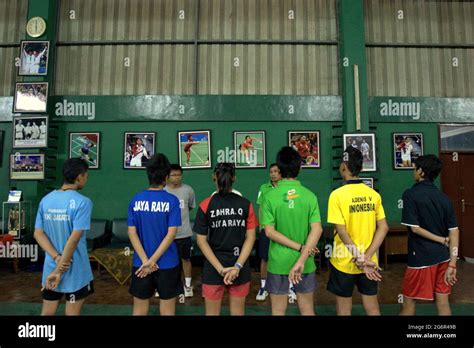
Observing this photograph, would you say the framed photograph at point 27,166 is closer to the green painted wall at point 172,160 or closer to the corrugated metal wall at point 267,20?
the green painted wall at point 172,160

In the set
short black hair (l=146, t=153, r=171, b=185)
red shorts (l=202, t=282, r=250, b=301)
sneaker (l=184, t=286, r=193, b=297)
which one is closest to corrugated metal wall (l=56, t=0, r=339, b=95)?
sneaker (l=184, t=286, r=193, b=297)

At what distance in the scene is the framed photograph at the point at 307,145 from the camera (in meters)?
6.79

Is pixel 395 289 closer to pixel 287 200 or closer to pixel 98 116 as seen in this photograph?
pixel 287 200

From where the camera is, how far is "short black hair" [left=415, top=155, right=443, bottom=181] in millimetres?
2664

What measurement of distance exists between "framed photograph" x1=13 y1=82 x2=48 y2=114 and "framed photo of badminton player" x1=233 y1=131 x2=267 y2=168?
3975 millimetres

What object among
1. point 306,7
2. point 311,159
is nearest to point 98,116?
point 311,159

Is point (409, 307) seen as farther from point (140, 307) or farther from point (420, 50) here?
point (420, 50)

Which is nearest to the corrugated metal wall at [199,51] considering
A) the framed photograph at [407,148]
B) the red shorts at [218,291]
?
the framed photograph at [407,148]

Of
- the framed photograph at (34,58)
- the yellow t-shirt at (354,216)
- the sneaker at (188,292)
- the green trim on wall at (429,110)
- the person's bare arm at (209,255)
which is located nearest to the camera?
the person's bare arm at (209,255)

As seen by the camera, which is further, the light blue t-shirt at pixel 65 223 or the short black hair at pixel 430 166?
the short black hair at pixel 430 166

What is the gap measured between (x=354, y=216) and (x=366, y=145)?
4370 mm

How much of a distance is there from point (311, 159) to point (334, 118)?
1022 millimetres

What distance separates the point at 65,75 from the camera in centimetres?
698

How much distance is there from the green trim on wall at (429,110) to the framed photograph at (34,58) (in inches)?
286
